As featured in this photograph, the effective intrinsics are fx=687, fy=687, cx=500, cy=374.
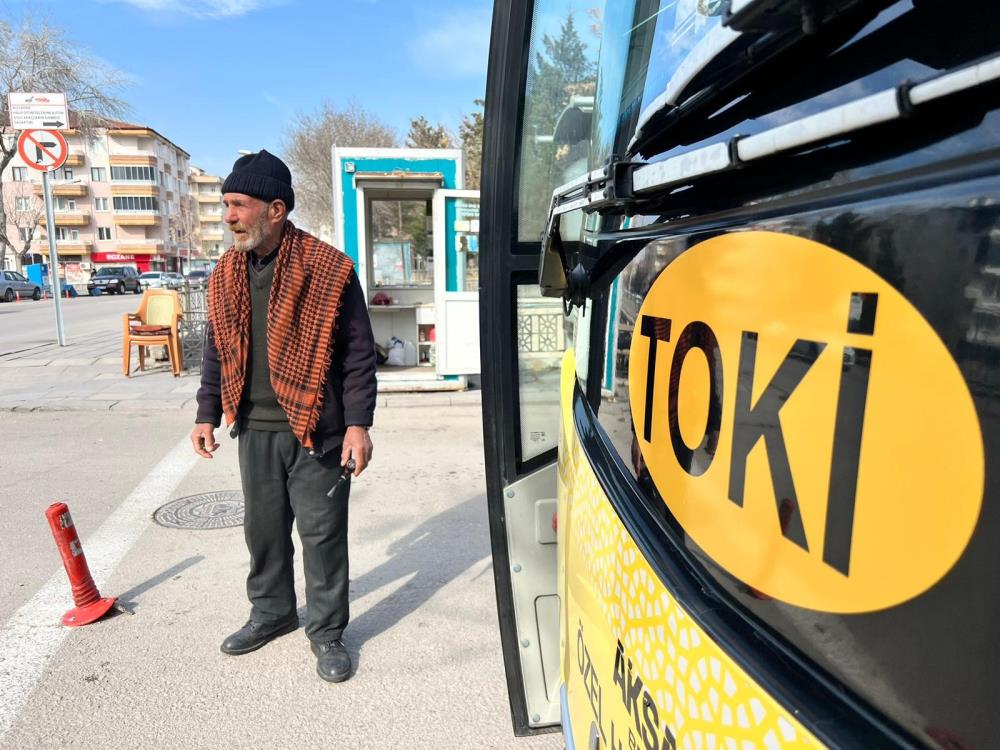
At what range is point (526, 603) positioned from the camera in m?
2.12

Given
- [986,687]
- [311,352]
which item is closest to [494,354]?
[311,352]

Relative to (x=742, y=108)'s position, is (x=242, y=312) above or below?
below

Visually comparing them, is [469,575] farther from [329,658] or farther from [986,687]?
[986,687]

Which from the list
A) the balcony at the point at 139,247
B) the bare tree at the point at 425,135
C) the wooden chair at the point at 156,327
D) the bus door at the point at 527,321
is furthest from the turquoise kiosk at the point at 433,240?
the balcony at the point at 139,247

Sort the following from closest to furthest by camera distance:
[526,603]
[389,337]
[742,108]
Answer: [742,108] → [526,603] → [389,337]

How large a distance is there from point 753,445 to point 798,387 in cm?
11

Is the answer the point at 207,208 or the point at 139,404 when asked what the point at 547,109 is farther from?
the point at 207,208

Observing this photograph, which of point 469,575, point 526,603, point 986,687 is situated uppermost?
point 986,687

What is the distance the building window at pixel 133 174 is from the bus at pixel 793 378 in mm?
83279

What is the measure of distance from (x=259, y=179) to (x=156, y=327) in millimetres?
7433

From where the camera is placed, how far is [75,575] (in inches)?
127

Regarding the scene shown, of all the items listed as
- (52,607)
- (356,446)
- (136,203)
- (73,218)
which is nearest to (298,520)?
(356,446)

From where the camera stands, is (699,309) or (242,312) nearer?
(699,309)

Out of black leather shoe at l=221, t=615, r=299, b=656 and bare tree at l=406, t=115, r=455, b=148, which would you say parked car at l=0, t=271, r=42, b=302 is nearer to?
bare tree at l=406, t=115, r=455, b=148
